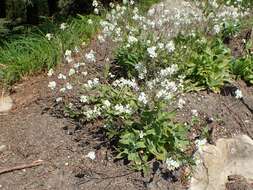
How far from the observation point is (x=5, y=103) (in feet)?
19.5

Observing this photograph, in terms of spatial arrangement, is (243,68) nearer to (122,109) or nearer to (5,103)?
(122,109)

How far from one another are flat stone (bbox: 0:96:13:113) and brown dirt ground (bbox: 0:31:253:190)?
0.23 feet

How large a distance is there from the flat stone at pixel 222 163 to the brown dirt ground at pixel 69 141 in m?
0.14

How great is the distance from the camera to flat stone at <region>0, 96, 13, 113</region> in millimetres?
5812

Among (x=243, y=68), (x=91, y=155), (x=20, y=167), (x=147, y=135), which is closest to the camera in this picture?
(x=91, y=155)

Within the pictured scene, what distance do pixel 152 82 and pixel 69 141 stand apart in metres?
0.96

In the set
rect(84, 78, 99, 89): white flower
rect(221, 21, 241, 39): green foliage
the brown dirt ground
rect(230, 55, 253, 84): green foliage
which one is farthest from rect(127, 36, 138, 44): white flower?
rect(221, 21, 241, 39): green foliage

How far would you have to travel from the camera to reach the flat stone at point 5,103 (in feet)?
19.1

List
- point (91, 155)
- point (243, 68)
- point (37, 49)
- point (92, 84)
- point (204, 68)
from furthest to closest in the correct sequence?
point (37, 49) < point (243, 68) < point (204, 68) < point (92, 84) < point (91, 155)

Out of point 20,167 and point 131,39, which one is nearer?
point 20,167

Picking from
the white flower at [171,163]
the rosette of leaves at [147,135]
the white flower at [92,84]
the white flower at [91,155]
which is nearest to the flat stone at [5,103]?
the white flower at [92,84]

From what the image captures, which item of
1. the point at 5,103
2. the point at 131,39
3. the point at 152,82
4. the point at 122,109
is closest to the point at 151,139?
the point at 122,109

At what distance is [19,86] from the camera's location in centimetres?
622

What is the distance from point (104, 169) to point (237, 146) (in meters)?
1.34
